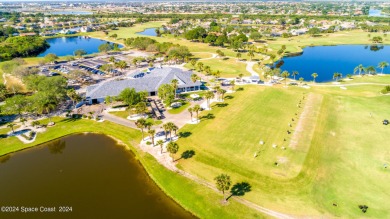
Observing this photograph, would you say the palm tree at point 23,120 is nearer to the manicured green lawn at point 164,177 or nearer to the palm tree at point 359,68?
the manicured green lawn at point 164,177

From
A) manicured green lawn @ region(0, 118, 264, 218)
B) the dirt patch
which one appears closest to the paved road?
manicured green lawn @ region(0, 118, 264, 218)

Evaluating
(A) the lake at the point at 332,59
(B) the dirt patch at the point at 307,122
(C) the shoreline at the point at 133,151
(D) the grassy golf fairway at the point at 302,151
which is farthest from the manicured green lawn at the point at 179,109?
(A) the lake at the point at 332,59

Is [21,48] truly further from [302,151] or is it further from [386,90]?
[386,90]

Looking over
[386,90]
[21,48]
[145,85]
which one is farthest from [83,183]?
[21,48]

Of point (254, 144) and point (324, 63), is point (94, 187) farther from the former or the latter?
point (324, 63)

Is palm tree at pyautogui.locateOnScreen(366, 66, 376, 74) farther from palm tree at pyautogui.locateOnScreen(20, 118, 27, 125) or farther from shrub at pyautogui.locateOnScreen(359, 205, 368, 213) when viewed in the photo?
palm tree at pyautogui.locateOnScreen(20, 118, 27, 125)

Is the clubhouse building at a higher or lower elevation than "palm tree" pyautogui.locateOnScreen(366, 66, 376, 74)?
lower
